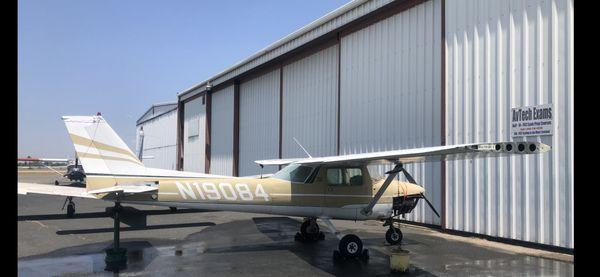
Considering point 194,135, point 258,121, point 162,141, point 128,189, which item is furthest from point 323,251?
point 162,141

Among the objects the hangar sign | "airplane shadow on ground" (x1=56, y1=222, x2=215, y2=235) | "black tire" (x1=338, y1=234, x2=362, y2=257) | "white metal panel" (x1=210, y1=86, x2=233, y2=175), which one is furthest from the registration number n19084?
"white metal panel" (x1=210, y1=86, x2=233, y2=175)

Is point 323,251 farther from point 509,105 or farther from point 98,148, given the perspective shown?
point 509,105

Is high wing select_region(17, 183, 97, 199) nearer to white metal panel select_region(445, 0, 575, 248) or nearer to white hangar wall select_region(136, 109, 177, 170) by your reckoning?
white metal panel select_region(445, 0, 575, 248)

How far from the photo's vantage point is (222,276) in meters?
7.62

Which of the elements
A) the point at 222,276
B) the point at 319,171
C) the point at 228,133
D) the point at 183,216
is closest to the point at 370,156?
the point at 319,171

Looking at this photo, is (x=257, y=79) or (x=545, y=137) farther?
(x=257, y=79)

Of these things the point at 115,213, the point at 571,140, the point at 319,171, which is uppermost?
the point at 571,140

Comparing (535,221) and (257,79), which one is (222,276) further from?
(257,79)

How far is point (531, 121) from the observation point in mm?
10406

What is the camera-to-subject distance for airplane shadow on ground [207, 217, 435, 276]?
8.05 m

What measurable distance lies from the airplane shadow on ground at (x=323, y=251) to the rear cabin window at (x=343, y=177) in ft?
5.01

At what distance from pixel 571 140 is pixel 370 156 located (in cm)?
447

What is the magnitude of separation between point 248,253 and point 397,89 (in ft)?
26.3

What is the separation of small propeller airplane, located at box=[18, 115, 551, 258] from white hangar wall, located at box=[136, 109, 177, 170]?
1286 inches
